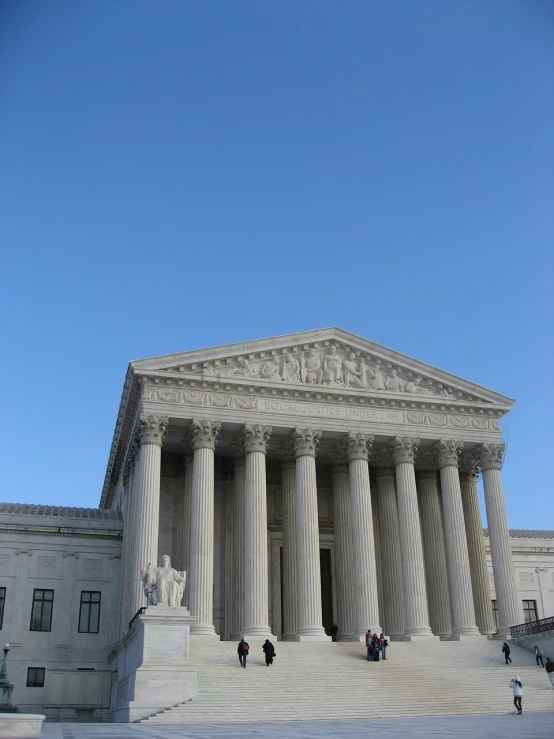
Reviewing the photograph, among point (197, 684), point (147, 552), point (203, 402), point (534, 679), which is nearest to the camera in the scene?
point (197, 684)

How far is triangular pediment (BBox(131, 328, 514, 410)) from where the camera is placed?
42000 mm

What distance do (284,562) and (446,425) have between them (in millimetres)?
11916

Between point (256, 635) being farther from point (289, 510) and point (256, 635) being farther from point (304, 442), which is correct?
point (304, 442)

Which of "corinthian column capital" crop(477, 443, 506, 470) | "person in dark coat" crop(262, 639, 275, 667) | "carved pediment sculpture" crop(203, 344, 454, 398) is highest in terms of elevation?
"carved pediment sculpture" crop(203, 344, 454, 398)

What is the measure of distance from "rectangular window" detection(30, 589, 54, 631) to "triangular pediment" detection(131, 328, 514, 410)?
1519 centimetres

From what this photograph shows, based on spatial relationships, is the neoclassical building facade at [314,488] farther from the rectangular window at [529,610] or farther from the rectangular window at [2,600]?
the rectangular window at [529,610]

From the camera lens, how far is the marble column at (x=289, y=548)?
42.3m

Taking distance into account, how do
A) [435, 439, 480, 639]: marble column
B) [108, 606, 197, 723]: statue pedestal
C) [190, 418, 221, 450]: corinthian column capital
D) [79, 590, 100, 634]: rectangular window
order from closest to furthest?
[108, 606, 197, 723]: statue pedestal < [190, 418, 221, 450]: corinthian column capital < [435, 439, 480, 639]: marble column < [79, 590, 100, 634]: rectangular window

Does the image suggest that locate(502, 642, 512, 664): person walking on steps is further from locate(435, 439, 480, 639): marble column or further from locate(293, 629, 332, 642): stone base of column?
locate(293, 629, 332, 642): stone base of column

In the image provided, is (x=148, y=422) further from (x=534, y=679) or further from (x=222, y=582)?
(x=534, y=679)

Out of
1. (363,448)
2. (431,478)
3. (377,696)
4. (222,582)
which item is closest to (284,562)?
(222,582)

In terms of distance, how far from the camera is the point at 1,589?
44500 mm

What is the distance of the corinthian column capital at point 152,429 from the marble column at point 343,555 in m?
11.1

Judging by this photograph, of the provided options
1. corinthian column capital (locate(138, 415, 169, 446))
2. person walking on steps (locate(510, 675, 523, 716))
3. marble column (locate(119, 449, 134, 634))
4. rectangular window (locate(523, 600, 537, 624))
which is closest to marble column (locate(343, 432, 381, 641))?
corinthian column capital (locate(138, 415, 169, 446))
